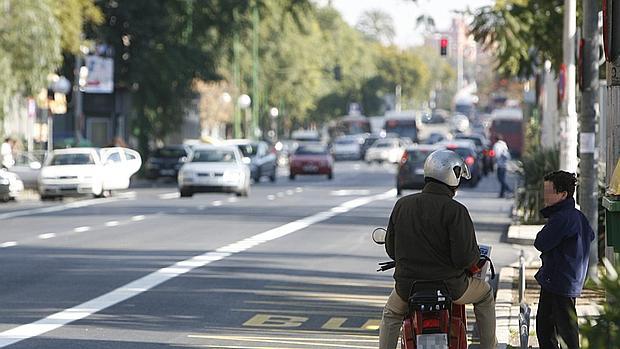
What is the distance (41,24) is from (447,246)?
1477 inches

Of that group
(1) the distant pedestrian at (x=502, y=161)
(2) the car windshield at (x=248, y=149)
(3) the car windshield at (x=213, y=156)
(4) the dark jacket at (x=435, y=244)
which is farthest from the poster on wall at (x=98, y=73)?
(4) the dark jacket at (x=435, y=244)

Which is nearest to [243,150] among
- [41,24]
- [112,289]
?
[41,24]

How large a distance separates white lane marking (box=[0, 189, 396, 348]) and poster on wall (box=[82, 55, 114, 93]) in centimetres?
2996

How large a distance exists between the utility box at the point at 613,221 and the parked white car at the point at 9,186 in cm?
→ 3218

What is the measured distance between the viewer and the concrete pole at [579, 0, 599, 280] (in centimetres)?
1645

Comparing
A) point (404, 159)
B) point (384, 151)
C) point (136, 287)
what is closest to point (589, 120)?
point (136, 287)

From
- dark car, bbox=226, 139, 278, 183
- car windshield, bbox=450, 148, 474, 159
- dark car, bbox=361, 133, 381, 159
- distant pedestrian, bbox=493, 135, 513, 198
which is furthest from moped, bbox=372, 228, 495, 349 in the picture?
dark car, bbox=361, 133, 381, 159

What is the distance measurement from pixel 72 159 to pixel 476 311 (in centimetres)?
A: 3490

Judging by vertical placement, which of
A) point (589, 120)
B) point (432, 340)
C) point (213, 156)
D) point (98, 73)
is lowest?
point (432, 340)

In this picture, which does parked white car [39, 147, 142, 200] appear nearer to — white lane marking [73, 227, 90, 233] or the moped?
white lane marking [73, 227, 90, 233]

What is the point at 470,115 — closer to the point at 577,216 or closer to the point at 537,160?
the point at 537,160

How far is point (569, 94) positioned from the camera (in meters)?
23.5

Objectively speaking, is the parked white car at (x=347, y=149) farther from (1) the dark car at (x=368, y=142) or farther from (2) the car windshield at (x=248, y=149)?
(2) the car windshield at (x=248, y=149)

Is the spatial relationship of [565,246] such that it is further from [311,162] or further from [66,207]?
[311,162]
